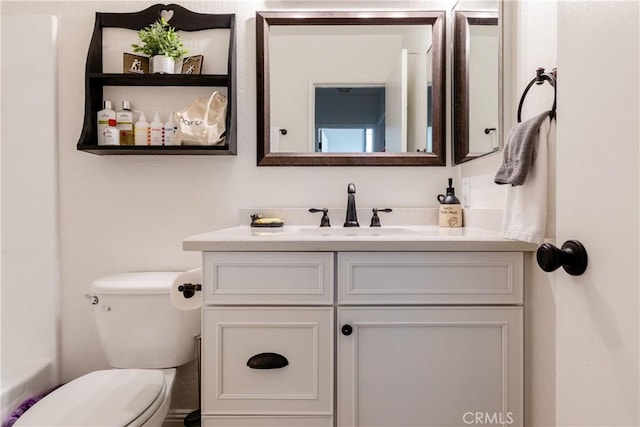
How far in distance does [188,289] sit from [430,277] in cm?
76

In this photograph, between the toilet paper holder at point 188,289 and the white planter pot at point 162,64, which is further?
the white planter pot at point 162,64

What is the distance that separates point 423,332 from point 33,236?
1636 millimetres

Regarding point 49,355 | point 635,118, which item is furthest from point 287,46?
point 49,355

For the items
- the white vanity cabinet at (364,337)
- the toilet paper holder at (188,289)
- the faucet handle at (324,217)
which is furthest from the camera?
the faucet handle at (324,217)

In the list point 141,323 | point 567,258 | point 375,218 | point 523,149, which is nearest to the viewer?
point 567,258

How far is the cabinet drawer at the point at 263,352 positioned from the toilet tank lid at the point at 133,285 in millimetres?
436

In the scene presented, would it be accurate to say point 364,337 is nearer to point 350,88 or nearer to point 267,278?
point 267,278

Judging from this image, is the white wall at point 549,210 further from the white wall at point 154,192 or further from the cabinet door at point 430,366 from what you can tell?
the white wall at point 154,192

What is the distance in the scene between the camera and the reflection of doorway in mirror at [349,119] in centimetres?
158

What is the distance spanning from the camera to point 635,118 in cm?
44

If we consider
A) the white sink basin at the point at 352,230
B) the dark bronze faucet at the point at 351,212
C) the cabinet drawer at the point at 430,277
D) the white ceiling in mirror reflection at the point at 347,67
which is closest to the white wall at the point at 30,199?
the white ceiling in mirror reflection at the point at 347,67

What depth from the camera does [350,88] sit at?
159 centimetres

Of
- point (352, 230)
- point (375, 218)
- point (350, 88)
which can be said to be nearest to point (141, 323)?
point (352, 230)

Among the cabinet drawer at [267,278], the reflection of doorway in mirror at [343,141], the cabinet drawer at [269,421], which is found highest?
the reflection of doorway in mirror at [343,141]
